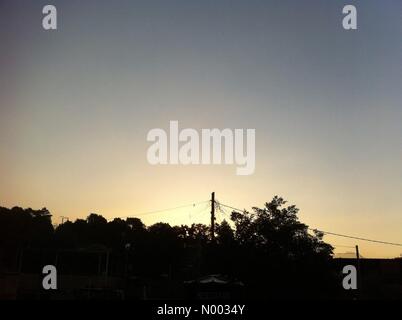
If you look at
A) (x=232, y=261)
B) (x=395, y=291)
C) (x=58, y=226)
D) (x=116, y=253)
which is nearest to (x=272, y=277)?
(x=232, y=261)

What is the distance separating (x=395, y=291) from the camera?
102ft

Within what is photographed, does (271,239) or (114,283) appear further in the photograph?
A: (114,283)

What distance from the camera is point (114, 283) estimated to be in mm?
33281

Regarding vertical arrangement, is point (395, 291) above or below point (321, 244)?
below

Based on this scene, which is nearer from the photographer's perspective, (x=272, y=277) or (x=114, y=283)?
(x=272, y=277)

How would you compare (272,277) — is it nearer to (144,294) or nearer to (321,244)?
(321,244)
